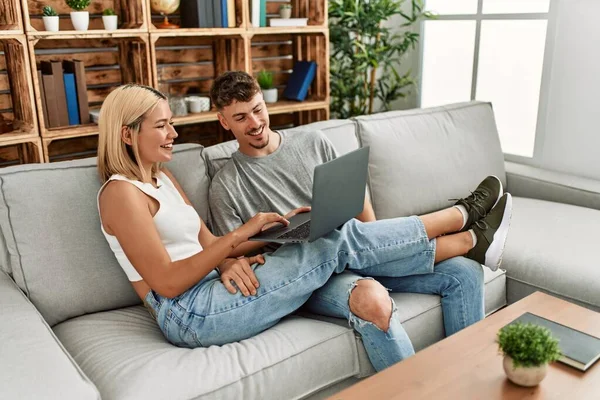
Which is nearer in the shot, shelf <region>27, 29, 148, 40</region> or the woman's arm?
the woman's arm

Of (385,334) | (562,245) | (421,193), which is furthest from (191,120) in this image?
(562,245)

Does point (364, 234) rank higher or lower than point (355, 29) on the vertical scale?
lower

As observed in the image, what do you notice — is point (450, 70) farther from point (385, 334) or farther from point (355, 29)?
point (385, 334)

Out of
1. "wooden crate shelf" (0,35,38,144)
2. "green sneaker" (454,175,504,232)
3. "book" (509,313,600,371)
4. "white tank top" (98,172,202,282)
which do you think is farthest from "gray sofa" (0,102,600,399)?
"wooden crate shelf" (0,35,38,144)

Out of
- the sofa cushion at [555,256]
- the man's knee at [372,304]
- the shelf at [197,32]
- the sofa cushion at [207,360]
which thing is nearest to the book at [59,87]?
the shelf at [197,32]

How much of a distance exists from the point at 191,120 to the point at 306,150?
767 millimetres

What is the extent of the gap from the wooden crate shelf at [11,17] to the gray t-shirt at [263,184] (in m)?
0.93

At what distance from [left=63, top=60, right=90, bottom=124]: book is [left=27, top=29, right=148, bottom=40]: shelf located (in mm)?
129

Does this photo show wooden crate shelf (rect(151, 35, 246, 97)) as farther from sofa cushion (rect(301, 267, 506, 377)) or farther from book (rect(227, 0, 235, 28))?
sofa cushion (rect(301, 267, 506, 377))

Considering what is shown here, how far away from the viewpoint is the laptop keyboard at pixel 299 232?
1606mm

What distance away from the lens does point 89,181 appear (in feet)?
5.86

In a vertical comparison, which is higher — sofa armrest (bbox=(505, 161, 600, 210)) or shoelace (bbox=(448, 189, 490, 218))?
shoelace (bbox=(448, 189, 490, 218))

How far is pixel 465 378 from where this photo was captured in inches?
50.1

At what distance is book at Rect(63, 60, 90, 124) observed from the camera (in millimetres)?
2352
